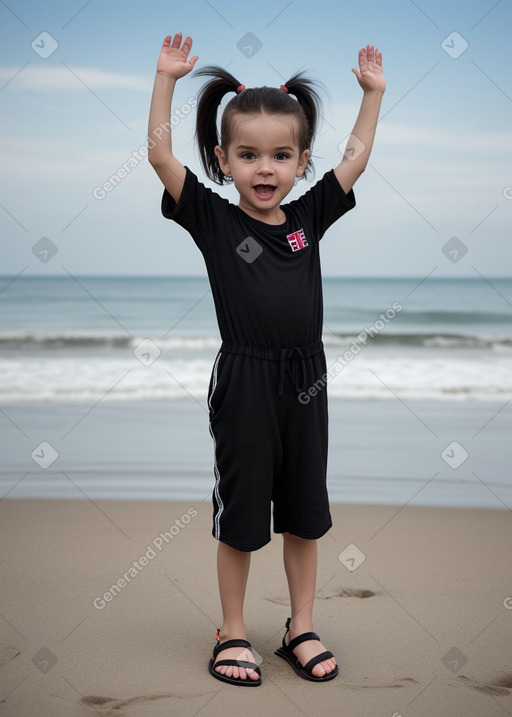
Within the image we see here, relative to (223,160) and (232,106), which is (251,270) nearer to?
(223,160)

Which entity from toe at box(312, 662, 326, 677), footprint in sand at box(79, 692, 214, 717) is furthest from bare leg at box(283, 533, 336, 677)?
footprint in sand at box(79, 692, 214, 717)

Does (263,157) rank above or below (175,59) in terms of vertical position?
below

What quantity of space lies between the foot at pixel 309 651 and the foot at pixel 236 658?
0.48 ft

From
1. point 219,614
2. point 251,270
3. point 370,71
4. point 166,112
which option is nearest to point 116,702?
point 219,614

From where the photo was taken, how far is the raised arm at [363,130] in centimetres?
259

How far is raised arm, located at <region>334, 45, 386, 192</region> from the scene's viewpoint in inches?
102

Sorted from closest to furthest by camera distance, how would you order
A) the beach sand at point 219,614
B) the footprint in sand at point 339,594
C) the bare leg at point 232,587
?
the beach sand at point 219,614, the bare leg at point 232,587, the footprint in sand at point 339,594

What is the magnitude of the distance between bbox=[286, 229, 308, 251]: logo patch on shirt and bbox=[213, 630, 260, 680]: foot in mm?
1210

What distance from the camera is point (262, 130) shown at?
239cm

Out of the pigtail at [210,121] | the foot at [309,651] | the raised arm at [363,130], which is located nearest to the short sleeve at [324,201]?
the raised arm at [363,130]

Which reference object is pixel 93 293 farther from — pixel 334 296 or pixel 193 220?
pixel 193 220

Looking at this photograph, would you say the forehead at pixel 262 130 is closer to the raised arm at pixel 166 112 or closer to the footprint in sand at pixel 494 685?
the raised arm at pixel 166 112

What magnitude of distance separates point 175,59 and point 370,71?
646mm

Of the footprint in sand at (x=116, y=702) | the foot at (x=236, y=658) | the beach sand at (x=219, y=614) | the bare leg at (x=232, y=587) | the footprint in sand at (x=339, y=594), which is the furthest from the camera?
the footprint in sand at (x=339, y=594)
